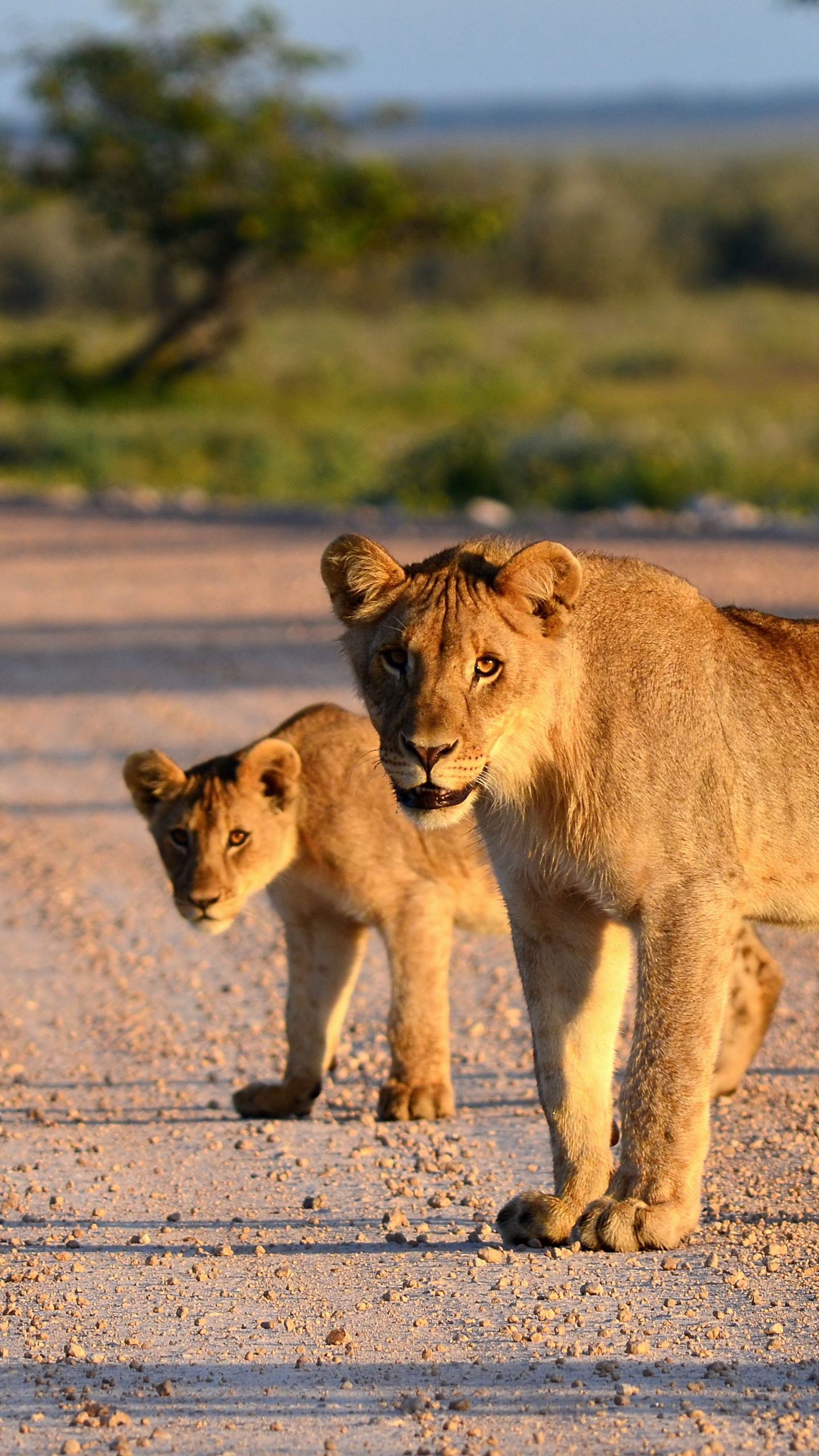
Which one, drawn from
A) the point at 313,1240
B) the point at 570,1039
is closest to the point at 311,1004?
the point at 313,1240

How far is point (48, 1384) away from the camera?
4.15 m

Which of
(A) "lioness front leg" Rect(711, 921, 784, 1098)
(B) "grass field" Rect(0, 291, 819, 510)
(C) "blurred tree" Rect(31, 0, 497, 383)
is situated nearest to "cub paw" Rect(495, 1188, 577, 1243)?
(A) "lioness front leg" Rect(711, 921, 784, 1098)

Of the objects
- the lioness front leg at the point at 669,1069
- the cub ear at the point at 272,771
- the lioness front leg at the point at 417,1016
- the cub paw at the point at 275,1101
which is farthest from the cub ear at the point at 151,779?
Result: the lioness front leg at the point at 669,1069

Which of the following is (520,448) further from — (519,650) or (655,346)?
(655,346)

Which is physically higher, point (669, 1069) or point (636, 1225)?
point (669, 1069)

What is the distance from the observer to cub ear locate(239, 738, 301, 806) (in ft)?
20.2

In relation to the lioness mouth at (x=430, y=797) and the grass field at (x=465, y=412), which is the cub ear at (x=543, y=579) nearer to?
the lioness mouth at (x=430, y=797)

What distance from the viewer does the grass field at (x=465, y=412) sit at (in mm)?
21000

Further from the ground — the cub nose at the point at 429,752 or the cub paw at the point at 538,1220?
the cub nose at the point at 429,752

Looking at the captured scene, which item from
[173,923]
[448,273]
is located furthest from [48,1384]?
[448,273]

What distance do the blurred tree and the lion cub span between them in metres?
27.1

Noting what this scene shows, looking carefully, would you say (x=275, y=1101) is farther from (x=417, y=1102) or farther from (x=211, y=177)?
(x=211, y=177)

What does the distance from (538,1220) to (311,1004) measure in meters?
1.43

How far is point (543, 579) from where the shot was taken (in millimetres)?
4656
